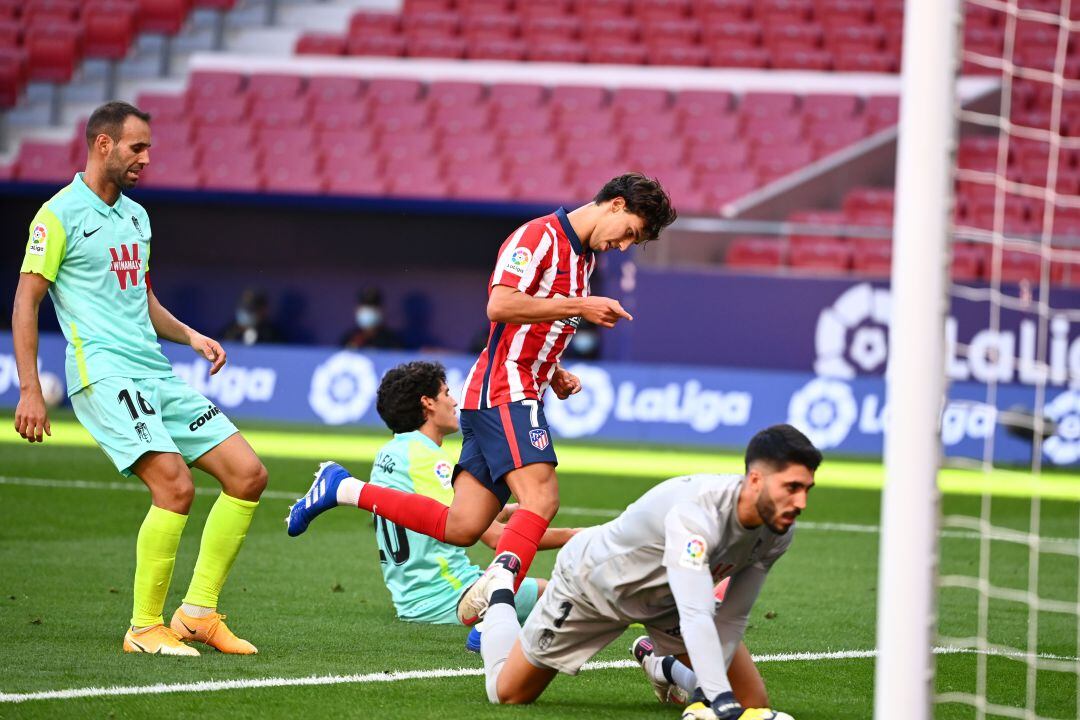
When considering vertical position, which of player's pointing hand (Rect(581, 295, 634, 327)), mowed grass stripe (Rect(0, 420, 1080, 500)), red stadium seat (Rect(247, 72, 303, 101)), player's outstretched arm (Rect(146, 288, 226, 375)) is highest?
red stadium seat (Rect(247, 72, 303, 101))

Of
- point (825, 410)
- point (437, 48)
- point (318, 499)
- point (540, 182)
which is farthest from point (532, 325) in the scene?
point (437, 48)

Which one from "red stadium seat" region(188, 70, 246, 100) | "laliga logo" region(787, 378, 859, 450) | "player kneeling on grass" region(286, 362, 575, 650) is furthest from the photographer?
"red stadium seat" region(188, 70, 246, 100)

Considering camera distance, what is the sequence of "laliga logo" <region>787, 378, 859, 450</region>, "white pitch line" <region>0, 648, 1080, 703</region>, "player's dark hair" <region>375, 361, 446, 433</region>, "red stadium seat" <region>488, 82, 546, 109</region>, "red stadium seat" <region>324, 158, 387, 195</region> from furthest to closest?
"red stadium seat" <region>488, 82, 546, 109</region> → "red stadium seat" <region>324, 158, 387, 195</region> → "laliga logo" <region>787, 378, 859, 450</region> → "player's dark hair" <region>375, 361, 446, 433</region> → "white pitch line" <region>0, 648, 1080, 703</region>

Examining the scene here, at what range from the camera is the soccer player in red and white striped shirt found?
229 inches

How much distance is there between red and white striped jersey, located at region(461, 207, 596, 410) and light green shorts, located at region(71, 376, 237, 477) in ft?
3.37

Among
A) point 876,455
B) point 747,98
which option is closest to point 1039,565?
point 876,455

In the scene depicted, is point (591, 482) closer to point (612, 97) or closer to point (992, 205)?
point (992, 205)

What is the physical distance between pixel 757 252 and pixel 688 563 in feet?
45.9

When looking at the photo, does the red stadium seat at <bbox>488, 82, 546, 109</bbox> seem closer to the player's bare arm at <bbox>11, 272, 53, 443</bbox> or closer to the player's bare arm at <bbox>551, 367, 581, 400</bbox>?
the player's bare arm at <bbox>551, 367, 581, 400</bbox>

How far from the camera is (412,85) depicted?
23828 millimetres

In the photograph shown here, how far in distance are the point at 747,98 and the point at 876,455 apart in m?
7.44

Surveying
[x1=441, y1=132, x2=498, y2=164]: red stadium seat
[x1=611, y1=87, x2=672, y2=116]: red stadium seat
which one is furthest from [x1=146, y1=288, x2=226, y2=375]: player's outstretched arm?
[x1=611, y1=87, x2=672, y2=116]: red stadium seat

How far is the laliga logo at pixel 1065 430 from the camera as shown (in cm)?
1619

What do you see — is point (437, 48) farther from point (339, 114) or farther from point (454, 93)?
point (339, 114)
